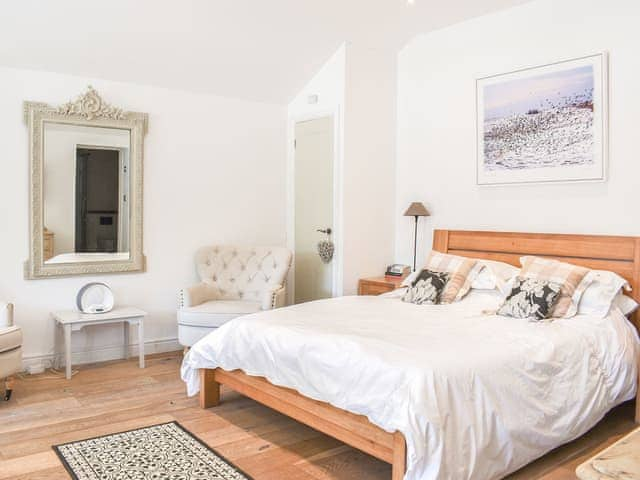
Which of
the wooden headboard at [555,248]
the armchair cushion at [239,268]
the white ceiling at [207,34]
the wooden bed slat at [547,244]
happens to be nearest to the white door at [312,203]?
the armchair cushion at [239,268]

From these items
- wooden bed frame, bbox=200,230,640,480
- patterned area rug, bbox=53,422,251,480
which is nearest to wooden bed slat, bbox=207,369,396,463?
wooden bed frame, bbox=200,230,640,480

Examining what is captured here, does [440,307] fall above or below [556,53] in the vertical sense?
below

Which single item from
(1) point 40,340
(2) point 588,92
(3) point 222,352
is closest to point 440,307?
(3) point 222,352

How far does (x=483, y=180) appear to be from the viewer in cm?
460

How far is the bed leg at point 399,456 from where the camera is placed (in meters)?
2.32

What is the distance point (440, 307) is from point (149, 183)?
2.61 m

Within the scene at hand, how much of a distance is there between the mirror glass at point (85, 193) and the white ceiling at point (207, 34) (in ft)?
1.69

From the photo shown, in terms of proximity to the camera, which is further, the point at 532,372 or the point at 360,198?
the point at 360,198

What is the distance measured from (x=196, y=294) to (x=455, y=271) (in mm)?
2040

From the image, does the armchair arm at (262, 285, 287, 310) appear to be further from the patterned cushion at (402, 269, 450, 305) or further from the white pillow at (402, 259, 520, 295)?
the white pillow at (402, 259, 520, 295)

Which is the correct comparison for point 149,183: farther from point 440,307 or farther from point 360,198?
point 440,307

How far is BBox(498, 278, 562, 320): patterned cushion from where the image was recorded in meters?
3.46

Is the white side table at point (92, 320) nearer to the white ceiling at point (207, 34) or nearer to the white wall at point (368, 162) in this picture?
the white wall at point (368, 162)

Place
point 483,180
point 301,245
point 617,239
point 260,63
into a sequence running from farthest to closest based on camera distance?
1. point 301,245
2. point 260,63
3. point 483,180
4. point 617,239
